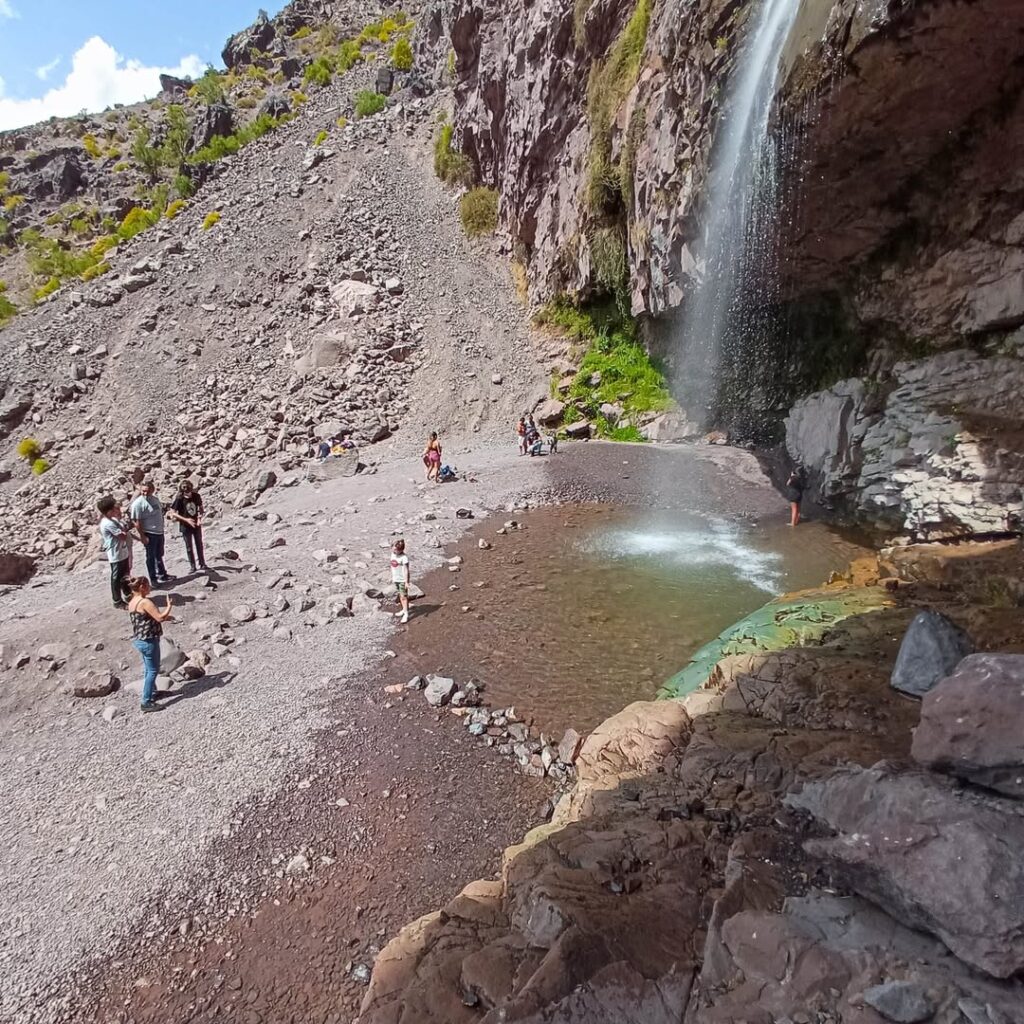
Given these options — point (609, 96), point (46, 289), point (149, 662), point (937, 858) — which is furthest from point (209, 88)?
point (937, 858)

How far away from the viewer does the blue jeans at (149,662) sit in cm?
724

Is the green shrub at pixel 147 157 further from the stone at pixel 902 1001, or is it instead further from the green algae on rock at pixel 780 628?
the stone at pixel 902 1001

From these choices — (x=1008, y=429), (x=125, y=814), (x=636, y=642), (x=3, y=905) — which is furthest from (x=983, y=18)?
(x=3, y=905)

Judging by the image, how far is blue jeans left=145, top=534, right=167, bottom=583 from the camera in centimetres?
1027

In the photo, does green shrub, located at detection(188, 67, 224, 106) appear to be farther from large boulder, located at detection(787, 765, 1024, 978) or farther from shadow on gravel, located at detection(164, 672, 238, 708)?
large boulder, located at detection(787, 765, 1024, 978)

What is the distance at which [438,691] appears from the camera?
25.2ft

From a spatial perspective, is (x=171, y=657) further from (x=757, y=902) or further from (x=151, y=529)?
(x=757, y=902)

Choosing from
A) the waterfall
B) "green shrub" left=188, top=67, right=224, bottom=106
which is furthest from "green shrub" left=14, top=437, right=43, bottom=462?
"green shrub" left=188, top=67, right=224, bottom=106

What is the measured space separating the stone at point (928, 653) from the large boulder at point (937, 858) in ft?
7.83

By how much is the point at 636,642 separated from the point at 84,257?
169ft

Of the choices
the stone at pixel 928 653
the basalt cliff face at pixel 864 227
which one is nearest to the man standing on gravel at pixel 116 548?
the stone at pixel 928 653

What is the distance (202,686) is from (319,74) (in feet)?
205

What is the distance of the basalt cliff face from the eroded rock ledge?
8.86 metres

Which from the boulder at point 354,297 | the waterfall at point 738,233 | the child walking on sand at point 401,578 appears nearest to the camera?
the child walking on sand at point 401,578
